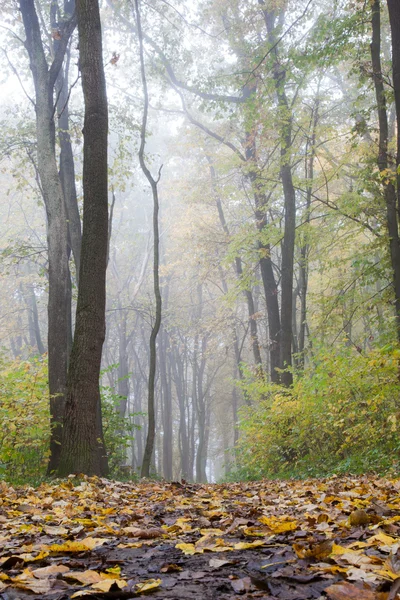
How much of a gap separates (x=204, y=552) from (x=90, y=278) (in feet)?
16.0

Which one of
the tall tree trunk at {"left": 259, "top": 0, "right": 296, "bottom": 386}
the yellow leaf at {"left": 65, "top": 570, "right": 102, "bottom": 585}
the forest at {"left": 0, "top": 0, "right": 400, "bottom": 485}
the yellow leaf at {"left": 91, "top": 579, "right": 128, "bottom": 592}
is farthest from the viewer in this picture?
the tall tree trunk at {"left": 259, "top": 0, "right": 296, "bottom": 386}

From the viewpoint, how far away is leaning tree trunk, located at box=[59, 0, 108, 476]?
666 centimetres

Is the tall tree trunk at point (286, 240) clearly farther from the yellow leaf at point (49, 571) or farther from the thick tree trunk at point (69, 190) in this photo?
the yellow leaf at point (49, 571)

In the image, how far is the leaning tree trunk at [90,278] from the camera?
6660 mm

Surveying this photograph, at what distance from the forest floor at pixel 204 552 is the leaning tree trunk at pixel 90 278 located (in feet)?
7.88

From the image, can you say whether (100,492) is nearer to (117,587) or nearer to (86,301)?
(86,301)

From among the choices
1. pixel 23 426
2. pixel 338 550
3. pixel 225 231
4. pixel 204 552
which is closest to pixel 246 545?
pixel 204 552

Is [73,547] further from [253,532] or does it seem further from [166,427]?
[166,427]

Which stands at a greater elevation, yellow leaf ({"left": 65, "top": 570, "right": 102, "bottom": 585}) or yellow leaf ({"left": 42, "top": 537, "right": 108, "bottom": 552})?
yellow leaf ({"left": 65, "top": 570, "right": 102, "bottom": 585})

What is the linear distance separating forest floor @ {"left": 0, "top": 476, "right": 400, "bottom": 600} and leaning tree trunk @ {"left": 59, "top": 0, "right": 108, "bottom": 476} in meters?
2.40

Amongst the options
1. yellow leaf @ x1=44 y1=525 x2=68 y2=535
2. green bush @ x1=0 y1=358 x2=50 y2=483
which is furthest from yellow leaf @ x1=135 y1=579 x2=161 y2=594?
green bush @ x1=0 y1=358 x2=50 y2=483

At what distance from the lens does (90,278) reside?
692 centimetres

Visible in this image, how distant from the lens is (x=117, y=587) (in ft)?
5.90

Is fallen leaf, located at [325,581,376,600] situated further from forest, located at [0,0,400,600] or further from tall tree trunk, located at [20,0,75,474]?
tall tree trunk, located at [20,0,75,474]
